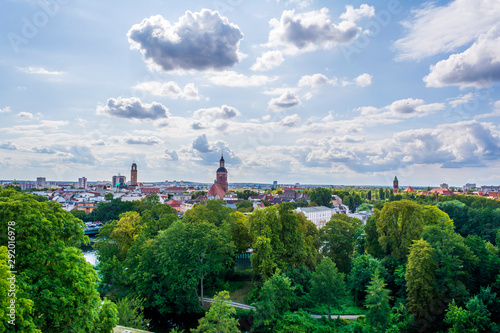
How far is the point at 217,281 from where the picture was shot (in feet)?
103

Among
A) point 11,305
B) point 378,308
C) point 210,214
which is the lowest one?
point 378,308

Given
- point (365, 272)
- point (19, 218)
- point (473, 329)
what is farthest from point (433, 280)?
point (19, 218)

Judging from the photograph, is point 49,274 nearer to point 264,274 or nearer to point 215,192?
point 264,274

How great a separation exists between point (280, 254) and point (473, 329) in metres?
14.9

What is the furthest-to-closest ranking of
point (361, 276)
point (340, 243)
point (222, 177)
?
point (222, 177)
point (340, 243)
point (361, 276)

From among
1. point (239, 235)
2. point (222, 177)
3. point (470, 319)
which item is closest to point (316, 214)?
point (239, 235)

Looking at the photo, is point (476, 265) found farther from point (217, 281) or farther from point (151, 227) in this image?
point (151, 227)

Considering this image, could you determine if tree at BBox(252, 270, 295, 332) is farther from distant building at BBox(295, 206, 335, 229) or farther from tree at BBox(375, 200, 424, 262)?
distant building at BBox(295, 206, 335, 229)

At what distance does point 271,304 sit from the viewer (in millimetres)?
22828

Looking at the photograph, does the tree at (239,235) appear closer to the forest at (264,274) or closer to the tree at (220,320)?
the forest at (264,274)

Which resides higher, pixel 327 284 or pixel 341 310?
pixel 327 284

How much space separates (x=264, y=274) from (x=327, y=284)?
210 inches

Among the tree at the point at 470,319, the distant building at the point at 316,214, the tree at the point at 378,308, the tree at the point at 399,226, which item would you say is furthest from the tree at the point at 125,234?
the distant building at the point at 316,214

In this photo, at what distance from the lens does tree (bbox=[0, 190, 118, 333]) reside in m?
11.2
